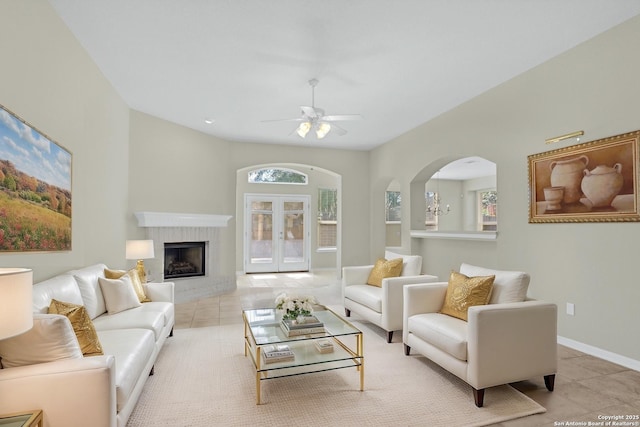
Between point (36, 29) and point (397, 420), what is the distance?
371 cm

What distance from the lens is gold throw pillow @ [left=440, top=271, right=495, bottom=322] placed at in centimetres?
288

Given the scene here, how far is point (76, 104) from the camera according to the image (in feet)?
11.0

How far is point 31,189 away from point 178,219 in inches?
135

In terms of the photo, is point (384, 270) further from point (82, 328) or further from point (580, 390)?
point (82, 328)

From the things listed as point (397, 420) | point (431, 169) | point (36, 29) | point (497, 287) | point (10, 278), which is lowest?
point (397, 420)

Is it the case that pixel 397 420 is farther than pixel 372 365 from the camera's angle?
No

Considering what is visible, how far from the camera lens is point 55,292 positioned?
8.13ft

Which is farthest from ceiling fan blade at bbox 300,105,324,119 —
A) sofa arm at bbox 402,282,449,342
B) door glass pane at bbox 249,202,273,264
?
door glass pane at bbox 249,202,273,264

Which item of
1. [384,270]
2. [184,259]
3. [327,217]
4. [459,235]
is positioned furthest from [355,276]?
[327,217]

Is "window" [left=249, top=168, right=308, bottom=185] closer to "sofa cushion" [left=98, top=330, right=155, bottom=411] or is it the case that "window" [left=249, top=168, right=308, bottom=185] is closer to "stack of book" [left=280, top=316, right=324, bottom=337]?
"stack of book" [left=280, top=316, right=324, bottom=337]

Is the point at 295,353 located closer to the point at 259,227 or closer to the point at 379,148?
the point at 379,148

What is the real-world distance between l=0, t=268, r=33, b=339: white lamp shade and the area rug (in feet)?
3.80

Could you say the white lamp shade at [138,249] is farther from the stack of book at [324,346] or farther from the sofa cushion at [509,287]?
the sofa cushion at [509,287]

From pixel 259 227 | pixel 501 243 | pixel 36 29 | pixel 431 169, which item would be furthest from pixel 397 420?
pixel 259 227
